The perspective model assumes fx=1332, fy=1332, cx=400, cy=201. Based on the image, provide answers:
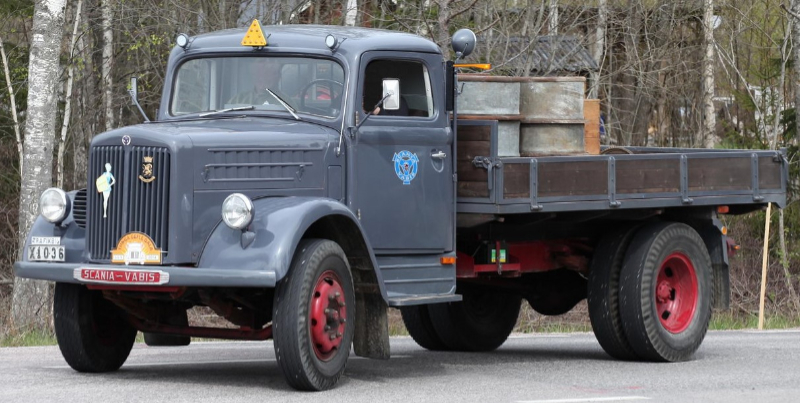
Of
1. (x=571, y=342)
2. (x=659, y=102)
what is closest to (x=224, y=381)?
(x=571, y=342)

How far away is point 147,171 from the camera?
8094mm

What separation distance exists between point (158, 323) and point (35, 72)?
670cm

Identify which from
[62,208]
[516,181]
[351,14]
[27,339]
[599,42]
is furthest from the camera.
→ [599,42]

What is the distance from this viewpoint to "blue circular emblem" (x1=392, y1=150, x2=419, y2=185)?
920 cm

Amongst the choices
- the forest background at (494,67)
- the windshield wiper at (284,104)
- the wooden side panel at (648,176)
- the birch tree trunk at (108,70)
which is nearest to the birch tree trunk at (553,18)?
the forest background at (494,67)

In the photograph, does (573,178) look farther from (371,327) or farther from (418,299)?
(371,327)

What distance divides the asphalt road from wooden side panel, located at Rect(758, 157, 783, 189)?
1416mm

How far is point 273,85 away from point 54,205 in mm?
1672

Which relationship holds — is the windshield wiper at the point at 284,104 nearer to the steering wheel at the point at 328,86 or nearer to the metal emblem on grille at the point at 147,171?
the steering wheel at the point at 328,86

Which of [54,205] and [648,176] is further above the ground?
[648,176]

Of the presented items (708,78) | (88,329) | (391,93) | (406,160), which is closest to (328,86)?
(391,93)

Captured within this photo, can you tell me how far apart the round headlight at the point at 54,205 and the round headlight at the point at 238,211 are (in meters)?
1.35

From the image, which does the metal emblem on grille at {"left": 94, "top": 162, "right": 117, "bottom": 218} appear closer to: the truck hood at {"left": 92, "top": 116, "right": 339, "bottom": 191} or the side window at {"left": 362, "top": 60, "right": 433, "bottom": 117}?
the truck hood at {"left": 92, "top": 116, "right": 339, "bottom": 191}

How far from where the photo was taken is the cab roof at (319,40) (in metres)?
9.23
